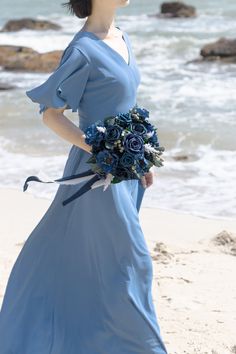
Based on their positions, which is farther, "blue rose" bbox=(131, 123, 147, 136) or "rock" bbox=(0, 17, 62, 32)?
"rock" bbox=(0, 17, 62, 32)

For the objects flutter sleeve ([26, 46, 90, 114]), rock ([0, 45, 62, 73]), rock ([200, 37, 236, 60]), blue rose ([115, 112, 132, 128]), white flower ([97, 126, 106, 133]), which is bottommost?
rock ([0, 45, 62, 73])

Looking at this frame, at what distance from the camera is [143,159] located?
307 centimetres

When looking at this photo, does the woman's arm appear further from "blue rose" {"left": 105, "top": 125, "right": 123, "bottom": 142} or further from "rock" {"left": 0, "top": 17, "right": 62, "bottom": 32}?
"rock" {"left": 0, "top": 17, "right": 62, "bottom": 32}

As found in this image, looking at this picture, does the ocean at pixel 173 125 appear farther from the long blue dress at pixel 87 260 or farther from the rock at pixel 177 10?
the long blue dress at pixel 87 260

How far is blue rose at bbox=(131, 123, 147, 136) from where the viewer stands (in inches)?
121

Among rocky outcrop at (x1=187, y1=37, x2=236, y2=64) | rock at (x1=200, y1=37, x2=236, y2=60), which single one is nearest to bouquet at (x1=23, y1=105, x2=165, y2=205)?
rocky outcrop at (x1=187, y1=37, x2=236, y2=64)

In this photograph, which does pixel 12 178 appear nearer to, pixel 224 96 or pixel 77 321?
pixel 77 321

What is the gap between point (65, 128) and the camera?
10.1 feet

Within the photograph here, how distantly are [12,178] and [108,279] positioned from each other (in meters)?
4.42

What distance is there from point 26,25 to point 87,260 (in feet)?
61.0

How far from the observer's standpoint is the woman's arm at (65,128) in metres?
3.08

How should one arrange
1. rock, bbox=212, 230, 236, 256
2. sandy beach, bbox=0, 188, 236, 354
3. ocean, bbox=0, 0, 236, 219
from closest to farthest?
1. sandy beach, bbox=0, 188, 236, 354
2. rock, bbox=212, 230, 236, 256
3. ocean, bbox=0, 0, 236, 219

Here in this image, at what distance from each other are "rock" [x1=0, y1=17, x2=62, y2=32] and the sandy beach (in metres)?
14.6

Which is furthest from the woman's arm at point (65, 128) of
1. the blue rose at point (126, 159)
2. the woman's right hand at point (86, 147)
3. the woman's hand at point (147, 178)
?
the woman's hand at point (147, 178)
